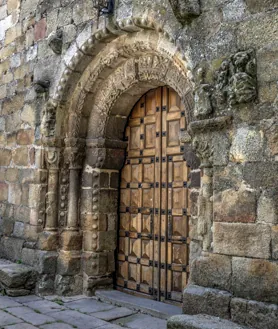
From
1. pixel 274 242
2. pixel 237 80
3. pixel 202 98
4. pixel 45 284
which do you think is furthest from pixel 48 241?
pixel 237 80

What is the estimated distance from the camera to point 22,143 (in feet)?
17.5

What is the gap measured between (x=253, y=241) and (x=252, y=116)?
2.95 feet

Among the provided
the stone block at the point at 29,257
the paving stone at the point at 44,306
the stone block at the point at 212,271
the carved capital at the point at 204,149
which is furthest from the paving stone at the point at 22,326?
the carved capital at the point at 204,149

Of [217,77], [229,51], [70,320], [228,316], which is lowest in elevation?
[70,320]

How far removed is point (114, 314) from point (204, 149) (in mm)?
1847

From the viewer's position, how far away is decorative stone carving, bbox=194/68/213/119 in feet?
10.8

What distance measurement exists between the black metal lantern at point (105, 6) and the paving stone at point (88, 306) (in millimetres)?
2976

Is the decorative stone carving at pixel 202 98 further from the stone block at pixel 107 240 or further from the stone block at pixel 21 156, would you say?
the stone block at pixel 21 156

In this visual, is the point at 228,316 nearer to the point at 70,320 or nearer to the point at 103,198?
the point at 70,320

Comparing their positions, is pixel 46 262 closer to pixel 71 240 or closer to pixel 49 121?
pixel 71 240

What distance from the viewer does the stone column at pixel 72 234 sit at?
15.4 ft

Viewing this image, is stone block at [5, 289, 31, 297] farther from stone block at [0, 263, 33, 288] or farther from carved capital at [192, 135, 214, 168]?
carved capital at [192, 135, 214, 168]

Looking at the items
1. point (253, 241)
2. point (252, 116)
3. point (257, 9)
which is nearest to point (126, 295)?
point (253, 241)

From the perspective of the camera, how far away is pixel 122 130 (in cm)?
493
